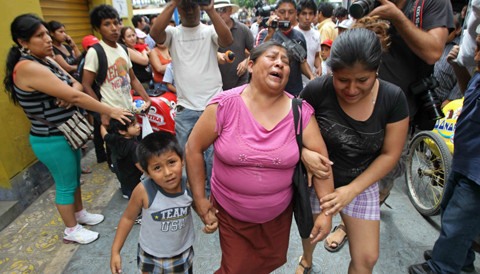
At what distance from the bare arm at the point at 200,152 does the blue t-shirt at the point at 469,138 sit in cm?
159

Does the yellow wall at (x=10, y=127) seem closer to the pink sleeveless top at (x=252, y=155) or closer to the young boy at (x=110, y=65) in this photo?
the young boy at (x=110, y=65)

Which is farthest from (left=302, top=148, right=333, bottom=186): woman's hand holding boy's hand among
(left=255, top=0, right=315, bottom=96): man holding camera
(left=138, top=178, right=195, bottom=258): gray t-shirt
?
(left=255, top=0, right=315, bottom=96): man holding camera

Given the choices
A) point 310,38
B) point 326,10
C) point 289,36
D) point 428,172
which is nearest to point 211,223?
point 428,172

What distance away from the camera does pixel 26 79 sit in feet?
7.52

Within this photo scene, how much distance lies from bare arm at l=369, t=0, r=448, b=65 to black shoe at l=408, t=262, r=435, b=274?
4.97ft

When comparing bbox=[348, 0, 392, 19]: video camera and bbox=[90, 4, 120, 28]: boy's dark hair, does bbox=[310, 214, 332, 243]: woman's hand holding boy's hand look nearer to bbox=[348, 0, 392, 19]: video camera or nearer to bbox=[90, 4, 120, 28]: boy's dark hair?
bbox=[348, 0, 392, 19]: video camera

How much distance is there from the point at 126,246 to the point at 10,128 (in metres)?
1.94

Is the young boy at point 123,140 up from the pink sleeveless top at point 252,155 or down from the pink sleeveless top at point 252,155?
down

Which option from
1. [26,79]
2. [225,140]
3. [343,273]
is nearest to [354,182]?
[225,140]

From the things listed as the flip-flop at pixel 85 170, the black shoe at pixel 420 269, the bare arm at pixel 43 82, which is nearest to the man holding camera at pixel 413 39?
the black shoe at pixel 420 269

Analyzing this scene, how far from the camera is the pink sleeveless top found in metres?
1.57

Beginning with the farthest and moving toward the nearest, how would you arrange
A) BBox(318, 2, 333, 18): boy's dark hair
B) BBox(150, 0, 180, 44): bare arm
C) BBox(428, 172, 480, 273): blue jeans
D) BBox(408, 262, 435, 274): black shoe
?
1. BBox(318, 2, 333, 18): boy's dark hair
2. BBox(150, 0, 180, 44): bare arm
3. BBox(408, 262, 435, 274): black shoe
4. BBox(428, 172, 480, 273): blue jeans

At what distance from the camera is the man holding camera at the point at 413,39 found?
6.12ft

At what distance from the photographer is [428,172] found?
118 inches
